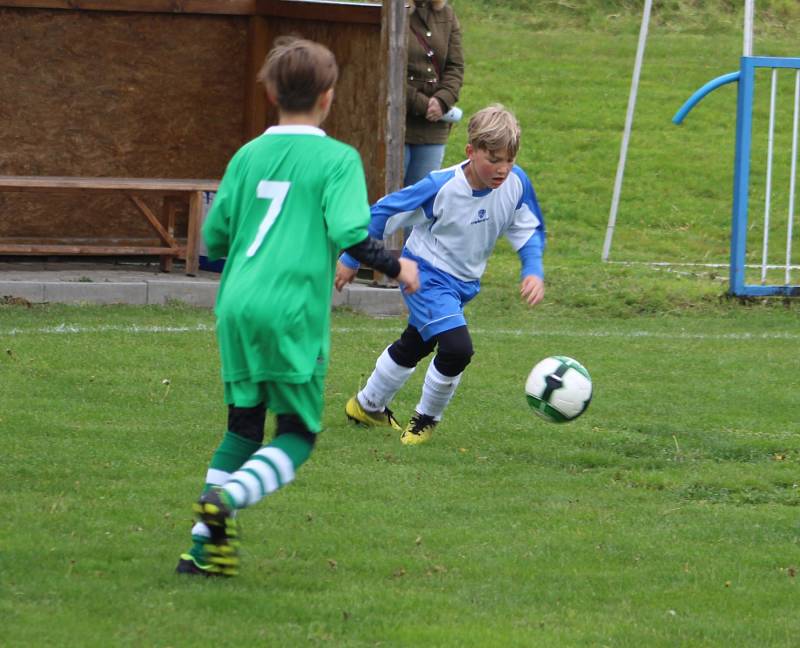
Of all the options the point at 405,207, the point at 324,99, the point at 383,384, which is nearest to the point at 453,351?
the point at 383,384

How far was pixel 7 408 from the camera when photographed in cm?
703

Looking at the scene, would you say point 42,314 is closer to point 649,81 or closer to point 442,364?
point 442,364

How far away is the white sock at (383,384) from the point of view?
6.95 m

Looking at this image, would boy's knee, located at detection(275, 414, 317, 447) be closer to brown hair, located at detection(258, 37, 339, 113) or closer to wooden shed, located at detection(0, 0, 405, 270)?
brown hair, located at detection(258, 37, 339, 113)

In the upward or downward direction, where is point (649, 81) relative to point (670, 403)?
downward

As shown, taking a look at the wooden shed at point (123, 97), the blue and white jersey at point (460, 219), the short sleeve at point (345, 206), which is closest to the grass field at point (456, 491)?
the blue and white jersey at point (460, 219)

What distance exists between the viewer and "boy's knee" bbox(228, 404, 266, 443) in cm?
459

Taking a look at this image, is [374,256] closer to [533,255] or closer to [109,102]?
[533,255]

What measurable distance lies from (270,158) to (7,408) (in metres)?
3.05

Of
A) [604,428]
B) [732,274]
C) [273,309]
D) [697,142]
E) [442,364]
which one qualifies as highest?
[273,309]

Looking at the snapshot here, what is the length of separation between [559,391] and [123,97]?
7.09 meters

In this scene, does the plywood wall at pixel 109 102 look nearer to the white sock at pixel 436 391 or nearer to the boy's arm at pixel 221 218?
the white sock at pixel 436 391

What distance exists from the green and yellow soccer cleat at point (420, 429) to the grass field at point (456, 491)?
10 cm

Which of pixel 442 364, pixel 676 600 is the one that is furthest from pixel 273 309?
pixel 442 364
